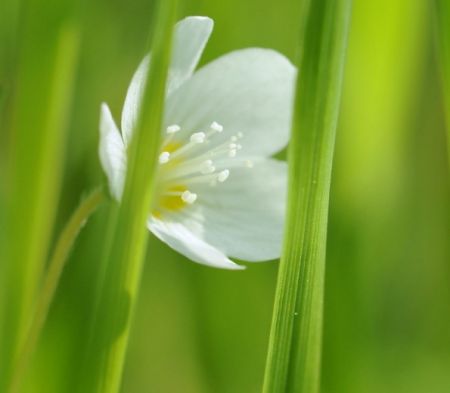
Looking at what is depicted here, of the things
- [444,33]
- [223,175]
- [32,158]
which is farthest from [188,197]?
[444,33]

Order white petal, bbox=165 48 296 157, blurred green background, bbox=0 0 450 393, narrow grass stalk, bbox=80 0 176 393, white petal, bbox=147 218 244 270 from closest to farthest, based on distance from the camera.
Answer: narrow grass stalk, bbox=80 0 176 393
white petal, bbox=147 218 244 270
white petal, bbox=165 48 296 157
blurred green background, bbox=0 0 450 393

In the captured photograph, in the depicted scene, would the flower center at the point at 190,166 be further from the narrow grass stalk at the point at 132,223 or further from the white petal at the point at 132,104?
the narrow grass stalk at the point at 132,223

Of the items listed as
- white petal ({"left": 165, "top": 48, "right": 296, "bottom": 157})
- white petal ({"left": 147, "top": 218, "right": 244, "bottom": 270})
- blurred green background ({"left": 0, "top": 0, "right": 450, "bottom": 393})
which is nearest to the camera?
white petal ({"left": 147, "top": 218, "right": 244, "bottom": 270})

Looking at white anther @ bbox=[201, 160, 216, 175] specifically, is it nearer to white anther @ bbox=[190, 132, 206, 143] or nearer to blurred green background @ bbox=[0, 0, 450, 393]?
white anther @ bbox=[190, 132, 206, 143]

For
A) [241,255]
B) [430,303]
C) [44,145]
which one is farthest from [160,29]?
[430,303]

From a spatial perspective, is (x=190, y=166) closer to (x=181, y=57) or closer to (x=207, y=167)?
(x=207, y=167)

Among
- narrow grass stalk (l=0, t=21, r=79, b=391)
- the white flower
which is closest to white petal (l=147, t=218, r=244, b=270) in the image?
the white flower

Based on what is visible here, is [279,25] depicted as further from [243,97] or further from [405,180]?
[243,97]
